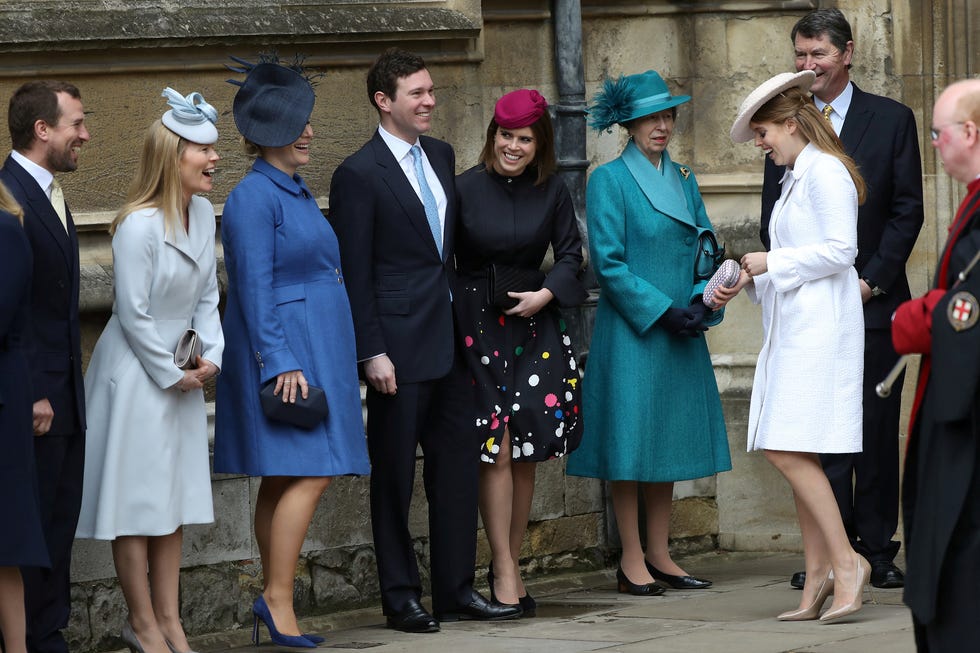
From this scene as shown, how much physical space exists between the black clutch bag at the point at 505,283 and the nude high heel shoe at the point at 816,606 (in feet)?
5.00

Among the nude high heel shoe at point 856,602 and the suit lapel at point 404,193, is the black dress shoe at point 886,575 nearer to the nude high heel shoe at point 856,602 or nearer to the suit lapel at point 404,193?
the nude high heel shoe at point 856,602

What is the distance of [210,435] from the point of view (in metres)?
6.96

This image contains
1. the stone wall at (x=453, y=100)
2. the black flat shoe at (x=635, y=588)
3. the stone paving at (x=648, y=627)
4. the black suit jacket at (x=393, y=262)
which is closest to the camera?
the stone paving at (x=648, y=627)

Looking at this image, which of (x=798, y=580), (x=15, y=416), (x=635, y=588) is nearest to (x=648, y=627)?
(x=635, y=588)

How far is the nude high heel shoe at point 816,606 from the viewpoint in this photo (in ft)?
21.4

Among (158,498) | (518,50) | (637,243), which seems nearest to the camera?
(158,498)

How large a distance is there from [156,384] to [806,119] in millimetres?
2415

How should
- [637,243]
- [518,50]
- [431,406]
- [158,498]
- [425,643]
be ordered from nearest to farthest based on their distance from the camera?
[158,498], [425,643], [431,406], [637,243], [518,50]

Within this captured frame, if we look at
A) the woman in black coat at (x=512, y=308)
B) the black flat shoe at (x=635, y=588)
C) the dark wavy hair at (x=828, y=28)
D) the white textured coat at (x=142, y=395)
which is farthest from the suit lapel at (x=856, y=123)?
the white textured coat at (x=142, y=395)

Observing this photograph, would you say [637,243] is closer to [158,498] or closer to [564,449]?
[564,449]

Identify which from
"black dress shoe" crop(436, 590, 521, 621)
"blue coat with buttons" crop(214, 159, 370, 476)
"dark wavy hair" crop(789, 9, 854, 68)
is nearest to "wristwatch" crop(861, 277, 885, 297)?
"dark wavy hair" crop(789, 9, 854, 68)

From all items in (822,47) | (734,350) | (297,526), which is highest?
(822,47)

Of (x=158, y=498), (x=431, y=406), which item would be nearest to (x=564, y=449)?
(x=431, y=406)

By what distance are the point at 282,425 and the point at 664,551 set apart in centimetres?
205
